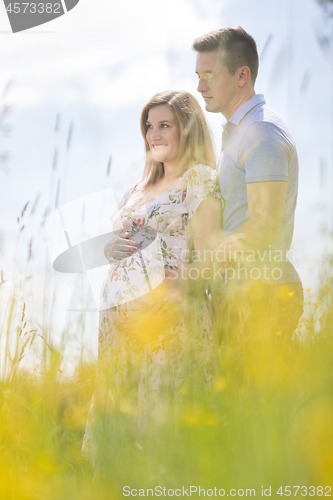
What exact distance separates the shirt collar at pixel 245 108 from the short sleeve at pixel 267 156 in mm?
135

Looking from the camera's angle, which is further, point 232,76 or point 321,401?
point 232,76

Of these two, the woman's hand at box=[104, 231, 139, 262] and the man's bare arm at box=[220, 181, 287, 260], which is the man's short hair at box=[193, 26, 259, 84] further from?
the woman's hand at box=[104, 231, 139, 262]

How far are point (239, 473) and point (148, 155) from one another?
5.21 feet

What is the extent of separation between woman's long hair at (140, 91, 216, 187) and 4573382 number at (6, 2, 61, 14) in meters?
0.60

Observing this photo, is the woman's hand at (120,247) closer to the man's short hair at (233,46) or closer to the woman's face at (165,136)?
the woman's face at (165,136)

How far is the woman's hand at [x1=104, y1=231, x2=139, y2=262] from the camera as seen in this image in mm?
1777

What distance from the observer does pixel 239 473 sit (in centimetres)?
74

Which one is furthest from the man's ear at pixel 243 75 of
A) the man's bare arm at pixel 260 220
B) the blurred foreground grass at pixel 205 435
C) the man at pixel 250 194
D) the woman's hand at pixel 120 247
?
the blurred foreground grass at pixel 205 435

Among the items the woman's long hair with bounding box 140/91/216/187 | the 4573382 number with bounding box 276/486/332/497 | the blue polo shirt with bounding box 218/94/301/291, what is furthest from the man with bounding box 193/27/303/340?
the 4573382 number with bounding box 276/486/332/497

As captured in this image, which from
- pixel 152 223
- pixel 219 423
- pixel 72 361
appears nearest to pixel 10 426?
pixel 72 361

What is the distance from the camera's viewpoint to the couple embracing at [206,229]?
114 cm

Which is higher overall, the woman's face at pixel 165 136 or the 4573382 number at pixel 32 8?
the 4573382 number at pixel 32 8

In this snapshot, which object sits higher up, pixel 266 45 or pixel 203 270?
pixel 266 45

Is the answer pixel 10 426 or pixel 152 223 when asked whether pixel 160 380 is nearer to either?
pixel 10 426
